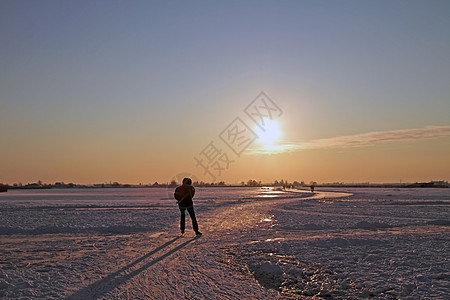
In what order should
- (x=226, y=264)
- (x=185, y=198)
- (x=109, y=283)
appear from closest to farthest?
1. (x=109, y=283)
2. (x=226, y=264)
3. (x=185, y=198)

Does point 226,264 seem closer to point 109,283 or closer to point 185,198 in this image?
point 109,283

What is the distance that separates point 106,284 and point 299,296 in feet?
11.8

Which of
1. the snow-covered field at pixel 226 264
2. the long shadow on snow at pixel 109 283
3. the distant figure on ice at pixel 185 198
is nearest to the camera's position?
the long shadow on snow at pixel 109 283

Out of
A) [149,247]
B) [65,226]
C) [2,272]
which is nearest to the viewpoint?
[2,272]

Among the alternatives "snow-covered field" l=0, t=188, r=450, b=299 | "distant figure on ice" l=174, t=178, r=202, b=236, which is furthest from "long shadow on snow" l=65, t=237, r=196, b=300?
"distant figure on ice" l=174, t=178, r=202, b=236

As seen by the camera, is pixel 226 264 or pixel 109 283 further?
pixel 226 264

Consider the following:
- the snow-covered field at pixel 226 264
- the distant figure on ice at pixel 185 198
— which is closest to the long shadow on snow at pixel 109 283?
the snow-covered field at pixel 226 264

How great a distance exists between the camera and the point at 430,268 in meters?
7.25

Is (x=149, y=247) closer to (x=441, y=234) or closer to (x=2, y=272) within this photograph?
(x=2, y=272)

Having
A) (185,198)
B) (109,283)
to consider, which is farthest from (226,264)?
(185,198)

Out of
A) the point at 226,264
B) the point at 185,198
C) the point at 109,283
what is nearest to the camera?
the point at 109,283

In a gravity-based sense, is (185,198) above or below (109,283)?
above

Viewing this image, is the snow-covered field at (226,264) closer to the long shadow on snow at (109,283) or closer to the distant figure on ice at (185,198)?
the long shadow on snow at (109,283)

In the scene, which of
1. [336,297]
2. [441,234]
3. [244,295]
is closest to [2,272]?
[244,295]
